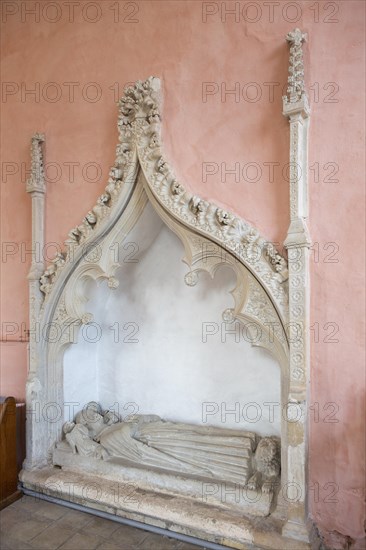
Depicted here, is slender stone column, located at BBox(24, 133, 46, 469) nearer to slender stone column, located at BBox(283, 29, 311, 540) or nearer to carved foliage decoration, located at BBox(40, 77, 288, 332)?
carved foliage decoration, located at BBox(40, 77, 288, 332)

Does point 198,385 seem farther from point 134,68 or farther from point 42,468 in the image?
point 134,68

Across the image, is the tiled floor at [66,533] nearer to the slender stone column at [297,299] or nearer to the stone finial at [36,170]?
the slender stone column at [297,299]

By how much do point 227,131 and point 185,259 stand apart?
34.1 inches

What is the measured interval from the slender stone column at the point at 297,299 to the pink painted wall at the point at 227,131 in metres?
0.10

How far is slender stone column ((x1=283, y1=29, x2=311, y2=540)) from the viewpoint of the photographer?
2.11 m

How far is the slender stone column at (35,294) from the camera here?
295 centimetres

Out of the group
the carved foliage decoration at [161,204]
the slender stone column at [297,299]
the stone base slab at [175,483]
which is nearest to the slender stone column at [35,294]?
the carved foliage decoration at [161,204]

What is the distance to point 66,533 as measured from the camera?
2410mm

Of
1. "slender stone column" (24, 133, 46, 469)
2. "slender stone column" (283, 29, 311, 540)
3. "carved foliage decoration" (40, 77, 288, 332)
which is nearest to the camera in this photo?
"slender stone column" (283, 29, 311, 540)

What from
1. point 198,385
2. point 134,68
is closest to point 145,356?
point 198,385

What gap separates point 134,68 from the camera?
2799 mm

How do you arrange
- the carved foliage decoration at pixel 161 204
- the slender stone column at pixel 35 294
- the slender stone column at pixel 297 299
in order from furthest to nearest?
the slender stone column at pixel 35 294
the carved foliage decoration at pixel 161 204
the slender stone column at pixel 297 299

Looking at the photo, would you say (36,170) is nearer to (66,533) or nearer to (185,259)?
(185,259)

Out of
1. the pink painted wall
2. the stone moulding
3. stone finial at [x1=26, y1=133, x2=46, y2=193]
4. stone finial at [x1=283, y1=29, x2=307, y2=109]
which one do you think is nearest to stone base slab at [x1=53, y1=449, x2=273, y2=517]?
the stone moulding
